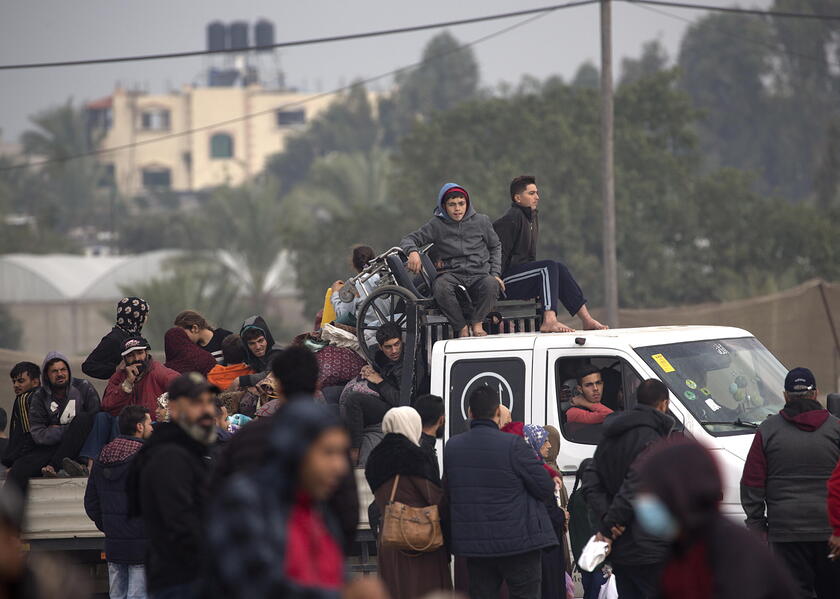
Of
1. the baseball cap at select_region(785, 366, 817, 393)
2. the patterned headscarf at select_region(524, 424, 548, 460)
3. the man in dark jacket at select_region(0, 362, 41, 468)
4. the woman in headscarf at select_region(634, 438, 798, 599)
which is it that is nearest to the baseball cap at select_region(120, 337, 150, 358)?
the man in dark jacket at select_region(0, 362, 41, 468)

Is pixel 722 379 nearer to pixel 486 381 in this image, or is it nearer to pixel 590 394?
pixel 590 394

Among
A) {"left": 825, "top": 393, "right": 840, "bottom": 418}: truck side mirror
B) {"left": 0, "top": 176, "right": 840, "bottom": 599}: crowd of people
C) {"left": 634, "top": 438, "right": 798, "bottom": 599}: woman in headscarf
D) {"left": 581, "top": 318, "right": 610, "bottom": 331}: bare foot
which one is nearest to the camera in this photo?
{"left": 0, "top": 176, "right": 840, "bottom": 599}: crowd of people

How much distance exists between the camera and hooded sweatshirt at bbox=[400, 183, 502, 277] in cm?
1034

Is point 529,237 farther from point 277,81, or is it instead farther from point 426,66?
point 277,81

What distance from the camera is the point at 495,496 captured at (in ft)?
25.2

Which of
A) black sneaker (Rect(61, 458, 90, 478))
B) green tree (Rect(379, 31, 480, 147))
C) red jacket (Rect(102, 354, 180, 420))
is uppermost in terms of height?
green tree (Rect(379, 31, 480, 147))

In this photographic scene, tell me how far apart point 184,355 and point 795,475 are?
508 centimetres

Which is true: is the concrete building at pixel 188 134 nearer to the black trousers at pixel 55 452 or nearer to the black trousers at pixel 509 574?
the black trousers at pixel 55 452

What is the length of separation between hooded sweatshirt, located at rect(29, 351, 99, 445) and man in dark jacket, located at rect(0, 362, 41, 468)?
107 millimetres

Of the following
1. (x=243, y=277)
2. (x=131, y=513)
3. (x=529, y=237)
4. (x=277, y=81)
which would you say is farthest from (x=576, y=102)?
(x=277, y=81)

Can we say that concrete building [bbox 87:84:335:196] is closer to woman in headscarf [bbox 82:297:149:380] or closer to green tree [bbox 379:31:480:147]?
green tree [bbox 379:31:480:147]

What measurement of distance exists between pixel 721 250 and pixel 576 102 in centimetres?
771

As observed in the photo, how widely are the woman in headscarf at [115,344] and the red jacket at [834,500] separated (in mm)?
5470

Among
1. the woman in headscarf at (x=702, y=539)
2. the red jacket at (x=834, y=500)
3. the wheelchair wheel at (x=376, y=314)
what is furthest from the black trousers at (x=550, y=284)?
the woman in headscarf at (x=702, y=539)
